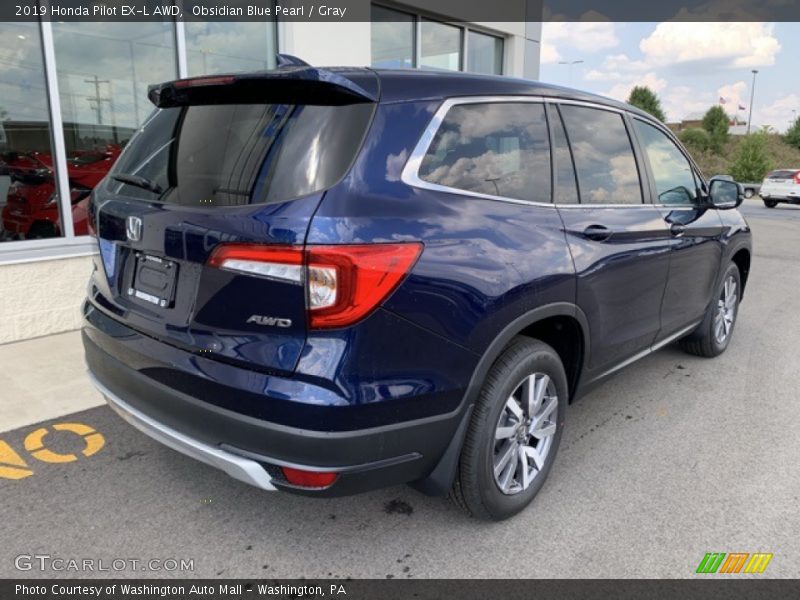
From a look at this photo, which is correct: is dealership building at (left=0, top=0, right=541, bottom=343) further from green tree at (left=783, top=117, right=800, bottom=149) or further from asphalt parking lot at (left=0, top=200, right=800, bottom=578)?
green tree at (left=783, top=117, right=800, bottom=149)

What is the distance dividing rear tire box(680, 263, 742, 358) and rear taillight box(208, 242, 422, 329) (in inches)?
135

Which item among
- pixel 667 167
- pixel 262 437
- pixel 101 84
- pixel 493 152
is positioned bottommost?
pixel 262 437

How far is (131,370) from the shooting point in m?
2.34

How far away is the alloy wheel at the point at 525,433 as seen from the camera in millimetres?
2550

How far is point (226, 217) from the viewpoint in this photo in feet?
6.58

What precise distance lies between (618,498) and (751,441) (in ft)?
3.65

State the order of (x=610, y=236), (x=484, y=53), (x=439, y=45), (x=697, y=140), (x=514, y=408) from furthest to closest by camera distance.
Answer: (x=697, y=140)
(x=484, y=53)
(x=439, y=45)
(x=610, y=236)
(x=514, y=408)

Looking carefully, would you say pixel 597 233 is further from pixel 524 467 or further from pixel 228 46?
pixel 228 46

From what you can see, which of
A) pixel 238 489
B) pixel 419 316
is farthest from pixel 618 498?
pixel 238 489

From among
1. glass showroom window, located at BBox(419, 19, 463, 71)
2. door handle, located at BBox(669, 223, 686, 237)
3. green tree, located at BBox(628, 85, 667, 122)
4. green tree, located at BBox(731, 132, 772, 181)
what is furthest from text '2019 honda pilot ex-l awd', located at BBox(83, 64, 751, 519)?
green tree, located at BBox(628, 85, 667, 122)

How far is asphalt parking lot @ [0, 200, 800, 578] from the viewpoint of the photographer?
2410 millimetres

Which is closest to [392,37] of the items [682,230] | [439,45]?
[439,45]

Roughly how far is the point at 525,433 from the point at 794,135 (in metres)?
62.5

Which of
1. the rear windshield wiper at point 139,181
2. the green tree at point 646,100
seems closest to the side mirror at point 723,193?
the rear windshield wiper at point 139,181
